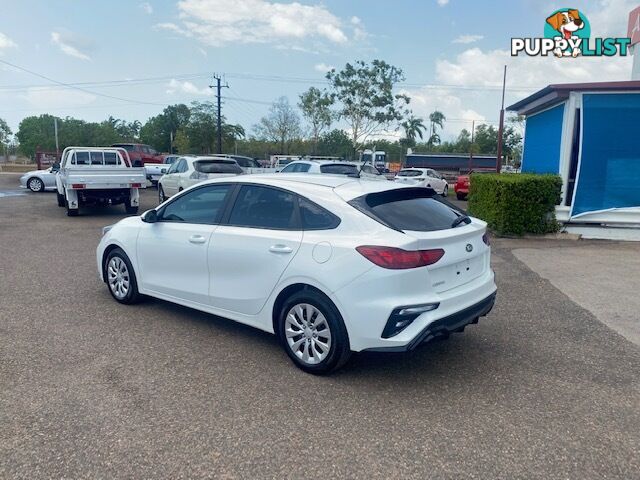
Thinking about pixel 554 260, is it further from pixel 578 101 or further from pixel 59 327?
pixel 59 327

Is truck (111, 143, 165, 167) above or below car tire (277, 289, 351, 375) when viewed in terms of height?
above

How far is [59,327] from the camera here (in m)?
4.89

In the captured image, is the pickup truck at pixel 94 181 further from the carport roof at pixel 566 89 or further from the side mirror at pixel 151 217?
the carport roof at pixel 566 89

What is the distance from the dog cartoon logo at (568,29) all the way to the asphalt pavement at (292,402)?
47.8 feet

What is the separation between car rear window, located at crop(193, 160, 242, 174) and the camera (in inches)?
571

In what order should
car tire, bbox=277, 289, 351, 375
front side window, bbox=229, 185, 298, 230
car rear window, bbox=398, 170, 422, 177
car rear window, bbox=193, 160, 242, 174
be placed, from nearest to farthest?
1. car tire, bbox=277, 289, 351, 375
2. front side window, bbox=229, 185, 298, 230
3. car rear window, bbox=193, 160, 242, 174
4. car rear window, bbox=398, 170, 422, 177

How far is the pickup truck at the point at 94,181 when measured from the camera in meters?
13.0

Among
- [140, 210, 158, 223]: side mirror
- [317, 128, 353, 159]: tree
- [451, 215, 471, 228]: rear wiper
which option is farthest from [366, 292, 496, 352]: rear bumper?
[317, 128, 353, 159]: tree

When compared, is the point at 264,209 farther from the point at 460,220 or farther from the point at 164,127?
the point at 164,127

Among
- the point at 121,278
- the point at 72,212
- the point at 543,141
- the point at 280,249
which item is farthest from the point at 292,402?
the point at 72,212

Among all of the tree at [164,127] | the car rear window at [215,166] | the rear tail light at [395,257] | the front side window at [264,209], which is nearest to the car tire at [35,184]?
the car rear window at [215,166]

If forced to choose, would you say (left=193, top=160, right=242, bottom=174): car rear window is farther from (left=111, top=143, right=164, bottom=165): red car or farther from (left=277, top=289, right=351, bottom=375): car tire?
(left=111, top=143, right=164, bottom=165): red car

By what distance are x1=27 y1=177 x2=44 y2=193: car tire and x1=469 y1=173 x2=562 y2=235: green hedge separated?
18.9 m

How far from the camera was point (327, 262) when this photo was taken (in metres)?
3.70
